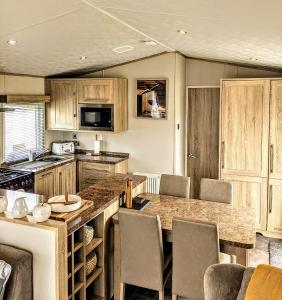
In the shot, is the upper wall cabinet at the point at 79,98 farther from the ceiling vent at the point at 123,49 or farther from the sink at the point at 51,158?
the ceiling vent at the point at 123,49

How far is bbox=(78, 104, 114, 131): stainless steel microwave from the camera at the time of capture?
5569 mm

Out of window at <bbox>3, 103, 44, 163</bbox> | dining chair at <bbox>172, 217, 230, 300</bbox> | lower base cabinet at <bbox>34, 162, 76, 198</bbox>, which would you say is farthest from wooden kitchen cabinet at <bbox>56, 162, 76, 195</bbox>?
dining chair at <bbox>172, 217, 230, 300</bbox>

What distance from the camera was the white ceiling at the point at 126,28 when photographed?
238cm

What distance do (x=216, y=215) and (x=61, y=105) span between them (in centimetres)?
368

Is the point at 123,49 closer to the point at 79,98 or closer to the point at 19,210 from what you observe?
the point at 79,98

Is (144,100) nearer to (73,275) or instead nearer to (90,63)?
(90,63)

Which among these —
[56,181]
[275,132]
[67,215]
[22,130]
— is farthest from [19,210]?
[275,132]

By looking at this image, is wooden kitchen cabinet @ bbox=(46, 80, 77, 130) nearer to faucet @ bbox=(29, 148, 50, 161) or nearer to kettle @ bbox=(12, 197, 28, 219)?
faucet @ bbox=(29, 148, 50, 161)

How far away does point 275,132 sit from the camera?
15.6 ft

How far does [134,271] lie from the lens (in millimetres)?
2957

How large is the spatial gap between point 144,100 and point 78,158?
1.48 meters

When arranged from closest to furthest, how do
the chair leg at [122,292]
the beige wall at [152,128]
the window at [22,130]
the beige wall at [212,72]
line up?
1. the chair leg at [122,292]
2. the window at [22,130]
3. the beige wall at [212,72]
4. the beige wall at [152,128]

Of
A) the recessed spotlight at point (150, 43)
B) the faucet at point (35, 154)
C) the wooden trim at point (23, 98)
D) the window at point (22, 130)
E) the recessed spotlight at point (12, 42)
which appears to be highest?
the recessed spotlight at point (150, 43)

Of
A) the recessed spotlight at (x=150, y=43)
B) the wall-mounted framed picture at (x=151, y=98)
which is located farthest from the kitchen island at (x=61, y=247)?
the wall-mounted framed picture at (x=151, y=98)
